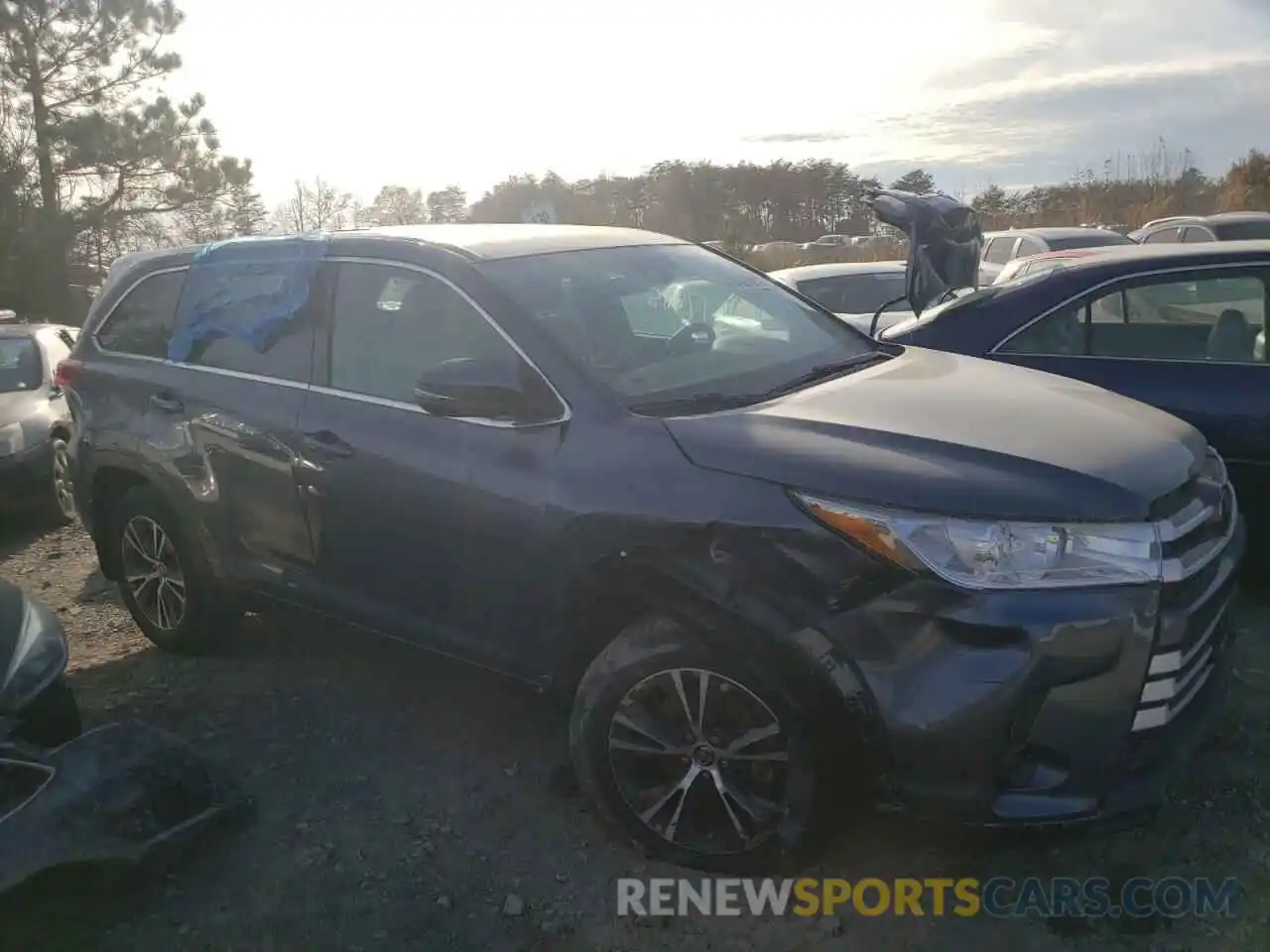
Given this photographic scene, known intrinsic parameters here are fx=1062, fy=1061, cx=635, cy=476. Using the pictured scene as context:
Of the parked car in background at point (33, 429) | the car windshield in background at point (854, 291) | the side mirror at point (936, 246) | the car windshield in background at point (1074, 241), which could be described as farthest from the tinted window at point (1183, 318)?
the car windshield in background at point (1074, 241)

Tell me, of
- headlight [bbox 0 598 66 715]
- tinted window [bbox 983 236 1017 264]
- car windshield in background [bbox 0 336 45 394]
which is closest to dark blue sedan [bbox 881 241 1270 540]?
headlight [bbox 0 598 66 715]

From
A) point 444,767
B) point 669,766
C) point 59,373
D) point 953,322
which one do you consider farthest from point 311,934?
point 953,322

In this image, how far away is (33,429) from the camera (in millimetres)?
7059

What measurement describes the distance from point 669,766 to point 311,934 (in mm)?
1086

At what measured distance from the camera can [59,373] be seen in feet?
16.3

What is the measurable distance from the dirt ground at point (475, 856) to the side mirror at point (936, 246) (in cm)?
282

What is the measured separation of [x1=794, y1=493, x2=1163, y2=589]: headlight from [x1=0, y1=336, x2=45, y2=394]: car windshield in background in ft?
22.7

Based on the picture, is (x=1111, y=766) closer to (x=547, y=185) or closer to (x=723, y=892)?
(x=723, y=892)

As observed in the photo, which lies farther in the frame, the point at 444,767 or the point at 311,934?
the point at 444,767

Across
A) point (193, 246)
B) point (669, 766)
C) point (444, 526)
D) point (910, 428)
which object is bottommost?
point (669, 766)

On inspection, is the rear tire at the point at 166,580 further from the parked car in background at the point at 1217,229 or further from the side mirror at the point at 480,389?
the parked car in background at the point at 1217,229

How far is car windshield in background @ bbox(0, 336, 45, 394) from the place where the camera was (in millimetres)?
7418

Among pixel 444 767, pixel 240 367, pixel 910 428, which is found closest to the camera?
pixel 910 428

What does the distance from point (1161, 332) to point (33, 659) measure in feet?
14.8
